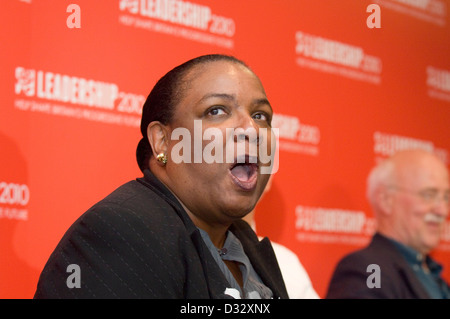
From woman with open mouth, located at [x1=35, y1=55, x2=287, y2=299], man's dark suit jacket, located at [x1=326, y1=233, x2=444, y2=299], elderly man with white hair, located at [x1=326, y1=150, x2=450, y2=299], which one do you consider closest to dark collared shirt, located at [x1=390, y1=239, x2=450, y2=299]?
elderly man with white hair, located at [x1=326, y1=150, x2=450, y2=299]

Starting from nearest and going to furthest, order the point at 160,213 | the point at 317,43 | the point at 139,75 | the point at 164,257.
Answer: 1. the point at 164,257
2. the point at 160,213
3. the point at 139,75
4. the point at 317,43

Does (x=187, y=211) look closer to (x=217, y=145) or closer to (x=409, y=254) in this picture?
(x=217, y=145)

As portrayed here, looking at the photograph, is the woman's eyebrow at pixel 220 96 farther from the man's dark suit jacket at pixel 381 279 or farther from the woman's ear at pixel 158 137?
the man's dark suit jacket at pixel 381 279

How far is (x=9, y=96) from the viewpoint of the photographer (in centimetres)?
219

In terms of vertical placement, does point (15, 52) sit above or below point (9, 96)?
above

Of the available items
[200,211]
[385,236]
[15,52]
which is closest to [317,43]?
[385,236]

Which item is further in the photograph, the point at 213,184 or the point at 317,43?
the point at 317,43

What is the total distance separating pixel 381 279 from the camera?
3.01 meters

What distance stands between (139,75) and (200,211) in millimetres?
1070

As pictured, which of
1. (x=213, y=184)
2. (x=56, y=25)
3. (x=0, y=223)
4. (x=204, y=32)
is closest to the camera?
(x=213, y=184)

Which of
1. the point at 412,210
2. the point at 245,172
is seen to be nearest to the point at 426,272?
the point at 412,210

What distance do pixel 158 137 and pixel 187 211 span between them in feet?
0.75

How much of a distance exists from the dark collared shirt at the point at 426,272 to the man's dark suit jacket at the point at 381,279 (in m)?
0.22

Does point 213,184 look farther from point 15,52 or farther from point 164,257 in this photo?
point 15,52
